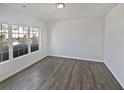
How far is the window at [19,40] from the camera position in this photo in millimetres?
3939

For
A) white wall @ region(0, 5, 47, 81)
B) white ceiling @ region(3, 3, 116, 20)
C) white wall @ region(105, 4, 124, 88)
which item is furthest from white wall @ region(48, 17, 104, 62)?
white wall @ region(105, 4, 124, 88)

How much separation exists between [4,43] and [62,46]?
3614mm

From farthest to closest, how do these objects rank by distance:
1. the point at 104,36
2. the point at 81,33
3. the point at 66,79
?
the point at 81,33
the point at 104,36
the point at 66,79

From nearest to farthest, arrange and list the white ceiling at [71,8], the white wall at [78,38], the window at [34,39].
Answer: the white ceiling at [71,8], the window at [34,39], the white wall at [78,38]

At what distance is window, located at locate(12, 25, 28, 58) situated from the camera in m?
3.94

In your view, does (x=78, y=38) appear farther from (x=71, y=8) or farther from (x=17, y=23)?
(x=17, y=23)

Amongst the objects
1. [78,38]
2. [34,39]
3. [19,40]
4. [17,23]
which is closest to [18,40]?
[19,40]

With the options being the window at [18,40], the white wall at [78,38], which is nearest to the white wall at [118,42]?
the white wall at [78,38]

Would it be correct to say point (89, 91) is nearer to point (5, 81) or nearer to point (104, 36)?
point (5, 81)

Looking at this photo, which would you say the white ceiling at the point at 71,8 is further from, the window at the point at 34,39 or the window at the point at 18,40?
the window at the point at 34,39

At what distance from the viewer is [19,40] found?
4.28m

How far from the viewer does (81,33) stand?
5770 millimetres

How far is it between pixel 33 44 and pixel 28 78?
233 centimetres

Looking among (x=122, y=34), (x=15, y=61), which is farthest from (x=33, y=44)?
(x=122, y=34)
